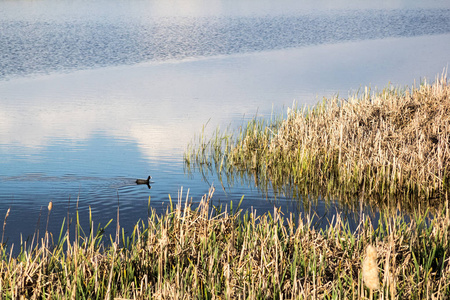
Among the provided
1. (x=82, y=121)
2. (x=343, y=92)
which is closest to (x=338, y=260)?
(x=82, y=121)

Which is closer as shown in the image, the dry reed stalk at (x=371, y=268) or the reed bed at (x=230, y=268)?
the dry reed stalk at (x=371, y=268)

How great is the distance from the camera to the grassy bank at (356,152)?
952cm

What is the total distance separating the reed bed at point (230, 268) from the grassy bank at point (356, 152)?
3426 millimetres

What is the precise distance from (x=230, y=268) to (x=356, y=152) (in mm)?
5427

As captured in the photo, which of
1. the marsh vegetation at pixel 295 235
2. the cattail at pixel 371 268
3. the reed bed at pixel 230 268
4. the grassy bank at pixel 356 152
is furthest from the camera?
the grassy bank at pixel 356 152

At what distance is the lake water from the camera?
1009 centimetres

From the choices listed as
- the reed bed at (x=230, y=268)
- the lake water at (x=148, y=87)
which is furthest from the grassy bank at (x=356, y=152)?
the reed bed at (x=230, y=268)

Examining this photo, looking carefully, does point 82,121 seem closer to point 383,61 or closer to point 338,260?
point 338,260

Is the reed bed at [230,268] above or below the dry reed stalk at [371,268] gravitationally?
below

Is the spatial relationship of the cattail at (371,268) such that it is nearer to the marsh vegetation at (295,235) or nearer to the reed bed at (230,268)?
the marsh vegetation at (295,235)

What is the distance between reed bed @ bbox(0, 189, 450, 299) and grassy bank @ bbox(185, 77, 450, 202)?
3426 millimetres

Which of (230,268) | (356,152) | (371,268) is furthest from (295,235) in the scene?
(356,152)

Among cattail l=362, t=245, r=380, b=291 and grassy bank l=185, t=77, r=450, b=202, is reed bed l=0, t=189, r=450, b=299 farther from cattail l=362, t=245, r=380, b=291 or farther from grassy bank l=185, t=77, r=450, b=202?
grassy bank l=185, t=77, r=450, b=202

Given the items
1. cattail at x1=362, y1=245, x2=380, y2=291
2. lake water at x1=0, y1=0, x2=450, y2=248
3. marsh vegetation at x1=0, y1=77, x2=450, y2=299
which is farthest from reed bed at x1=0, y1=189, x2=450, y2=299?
lake water at x1=0, y1=0, x2=450, y2=248
